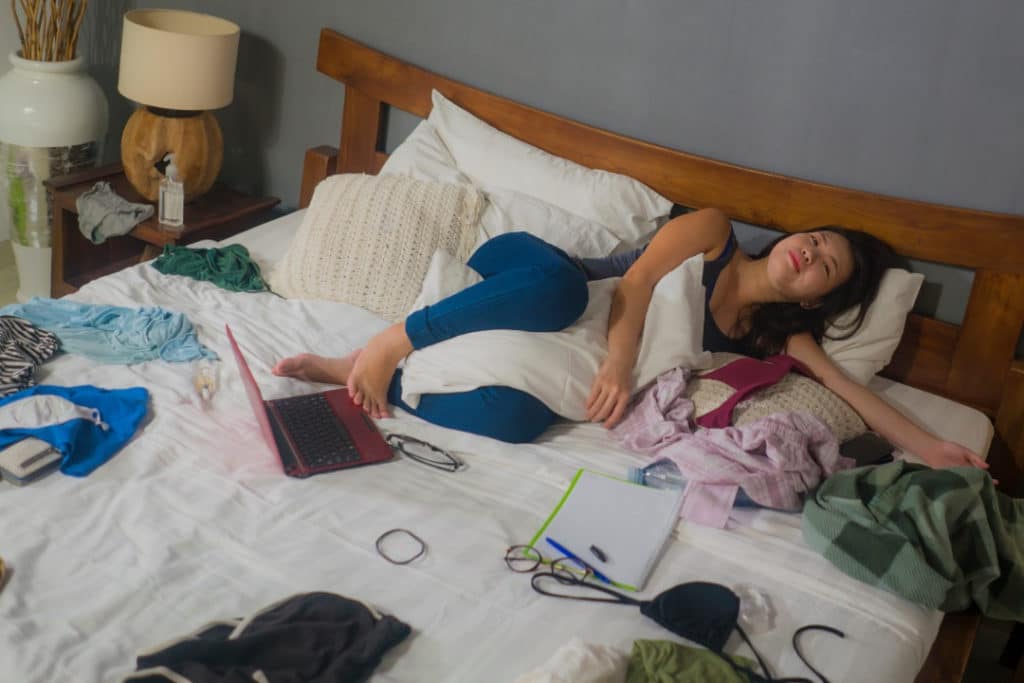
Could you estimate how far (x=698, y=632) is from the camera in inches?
60.0

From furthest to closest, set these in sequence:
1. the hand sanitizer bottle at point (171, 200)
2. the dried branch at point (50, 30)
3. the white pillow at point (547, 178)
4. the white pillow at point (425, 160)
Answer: the dried branch at point (50, 30), the hand sanitizer bottle at point (171, 200), the white pillow at point (425, 160), the white pillow at point (547, 178)

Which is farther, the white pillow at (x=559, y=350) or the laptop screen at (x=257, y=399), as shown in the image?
the white pillow at (x=559, y=350)

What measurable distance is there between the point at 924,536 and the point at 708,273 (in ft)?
2.51

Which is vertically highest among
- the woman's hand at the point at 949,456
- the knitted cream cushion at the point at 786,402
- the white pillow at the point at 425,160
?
the white pillow at the point at 425,160

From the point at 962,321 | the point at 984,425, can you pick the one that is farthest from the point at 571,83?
the point at 984,425

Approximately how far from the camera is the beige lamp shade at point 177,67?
2.65m

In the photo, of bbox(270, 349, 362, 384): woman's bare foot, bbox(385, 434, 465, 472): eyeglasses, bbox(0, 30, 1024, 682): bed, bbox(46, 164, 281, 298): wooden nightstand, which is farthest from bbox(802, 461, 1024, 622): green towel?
bbox(46, 164, 281, 298): wooden nightstand

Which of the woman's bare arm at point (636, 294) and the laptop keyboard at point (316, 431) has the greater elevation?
the woman's bare arm at point (636, 294)

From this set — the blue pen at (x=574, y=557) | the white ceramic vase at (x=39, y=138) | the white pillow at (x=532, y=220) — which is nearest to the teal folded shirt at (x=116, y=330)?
the white pillow at (x=532, y=220)

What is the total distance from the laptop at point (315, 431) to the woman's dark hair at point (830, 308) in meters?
0.88

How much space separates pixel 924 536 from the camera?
1735 mm

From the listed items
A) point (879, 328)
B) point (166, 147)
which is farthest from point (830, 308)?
point (166, 147)

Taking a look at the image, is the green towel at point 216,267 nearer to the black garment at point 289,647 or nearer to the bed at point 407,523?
the bed at point 407,523

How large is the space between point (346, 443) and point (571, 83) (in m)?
1.18
